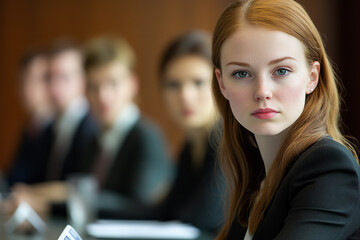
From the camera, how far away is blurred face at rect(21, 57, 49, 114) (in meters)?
5.75

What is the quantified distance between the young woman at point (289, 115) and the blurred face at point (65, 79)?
392 centimetres

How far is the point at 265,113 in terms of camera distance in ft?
4.04

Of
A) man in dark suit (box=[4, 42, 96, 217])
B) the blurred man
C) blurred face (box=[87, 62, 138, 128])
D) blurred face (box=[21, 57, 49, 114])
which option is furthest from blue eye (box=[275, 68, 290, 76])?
blurred face (box=[21, 57, 49, 114])

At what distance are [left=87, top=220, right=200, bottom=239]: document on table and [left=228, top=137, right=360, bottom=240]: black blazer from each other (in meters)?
1.43

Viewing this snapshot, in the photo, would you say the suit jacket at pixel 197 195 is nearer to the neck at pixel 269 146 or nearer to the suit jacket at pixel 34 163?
the neck at pixel 269 146

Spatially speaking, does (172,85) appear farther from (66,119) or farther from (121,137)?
(66,119)

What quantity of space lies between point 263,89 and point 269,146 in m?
0.18

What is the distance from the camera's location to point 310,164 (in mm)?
1179

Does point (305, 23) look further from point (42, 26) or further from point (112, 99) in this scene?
point (42, 26)

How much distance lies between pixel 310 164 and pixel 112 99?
9.52 feet

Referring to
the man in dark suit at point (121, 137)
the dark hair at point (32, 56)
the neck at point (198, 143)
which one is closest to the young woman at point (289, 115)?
the neck at point (198, 143)

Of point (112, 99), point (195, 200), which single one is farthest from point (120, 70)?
point (195, 200)

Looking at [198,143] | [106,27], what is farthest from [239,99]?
[106,27]

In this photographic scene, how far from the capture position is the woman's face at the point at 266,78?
121cm
